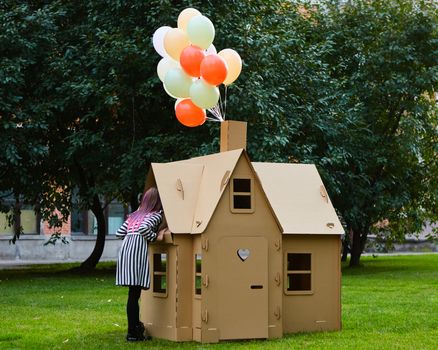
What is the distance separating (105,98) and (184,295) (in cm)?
1089

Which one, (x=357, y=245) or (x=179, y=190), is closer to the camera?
(x=179, y=190)

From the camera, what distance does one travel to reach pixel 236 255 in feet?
31.7

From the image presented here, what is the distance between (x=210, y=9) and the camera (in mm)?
20328

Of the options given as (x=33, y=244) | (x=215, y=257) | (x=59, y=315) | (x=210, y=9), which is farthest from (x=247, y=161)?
(x=33, y=244)

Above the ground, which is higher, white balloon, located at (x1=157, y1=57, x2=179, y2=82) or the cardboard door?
white balloon, located at (x1=157, y1=57, x2=179, y2=82)

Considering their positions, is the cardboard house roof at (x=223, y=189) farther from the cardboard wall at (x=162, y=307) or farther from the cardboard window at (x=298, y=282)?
the cardboard window at (x=298, y=282)

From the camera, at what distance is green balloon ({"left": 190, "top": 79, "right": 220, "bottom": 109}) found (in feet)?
34.8

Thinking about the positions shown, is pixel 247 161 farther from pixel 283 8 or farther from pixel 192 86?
pixel 283 8

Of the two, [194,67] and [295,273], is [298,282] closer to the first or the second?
[295,273]

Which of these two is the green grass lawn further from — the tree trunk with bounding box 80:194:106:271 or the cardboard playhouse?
the tree trunk with bounding box 80:194:106:271

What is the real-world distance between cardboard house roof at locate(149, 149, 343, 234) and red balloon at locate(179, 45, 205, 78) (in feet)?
3.45

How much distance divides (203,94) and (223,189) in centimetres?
148

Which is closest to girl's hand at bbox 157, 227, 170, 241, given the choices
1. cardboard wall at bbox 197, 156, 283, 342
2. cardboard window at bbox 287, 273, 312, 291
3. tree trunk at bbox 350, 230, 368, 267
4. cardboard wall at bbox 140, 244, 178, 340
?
cardboard wall at bbox 140, 244, 178, 340

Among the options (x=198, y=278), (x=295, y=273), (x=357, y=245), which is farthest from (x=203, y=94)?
(x=357, y=245)
